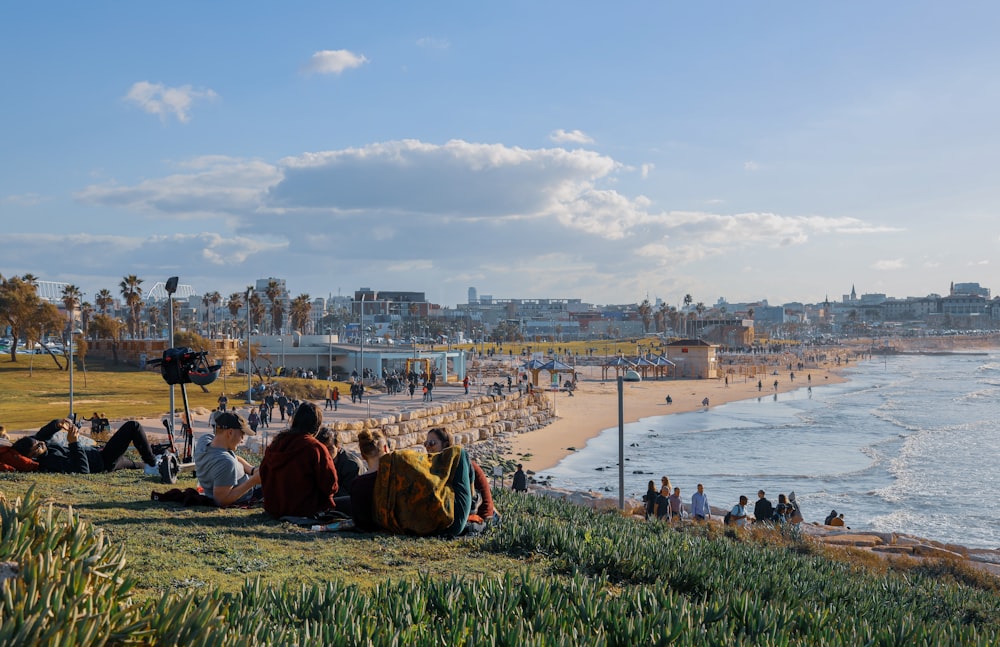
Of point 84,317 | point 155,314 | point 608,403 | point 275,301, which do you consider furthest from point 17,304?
point 155,314

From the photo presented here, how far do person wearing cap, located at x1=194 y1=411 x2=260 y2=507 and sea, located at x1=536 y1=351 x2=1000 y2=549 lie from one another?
16168 mm

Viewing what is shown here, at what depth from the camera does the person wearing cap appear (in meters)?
7.07

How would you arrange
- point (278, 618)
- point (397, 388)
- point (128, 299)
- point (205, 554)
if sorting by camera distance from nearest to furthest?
point (278, 618)
point (205, 554)
point (397, 388)
point (128, 299)

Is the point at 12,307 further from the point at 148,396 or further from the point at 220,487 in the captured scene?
the point at 220,487

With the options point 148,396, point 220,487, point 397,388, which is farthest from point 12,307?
point 220,487

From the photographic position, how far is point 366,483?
21.8 ft

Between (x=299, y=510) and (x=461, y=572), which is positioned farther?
(x=299, y=510)

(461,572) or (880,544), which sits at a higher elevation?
(461,572)

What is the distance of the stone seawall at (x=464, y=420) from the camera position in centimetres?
2758

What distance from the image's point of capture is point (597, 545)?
6.38 m

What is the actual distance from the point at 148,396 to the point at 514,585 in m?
32.0

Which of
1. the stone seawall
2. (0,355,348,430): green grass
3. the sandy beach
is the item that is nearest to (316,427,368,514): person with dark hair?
the stone seawall

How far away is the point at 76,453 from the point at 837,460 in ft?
88.6

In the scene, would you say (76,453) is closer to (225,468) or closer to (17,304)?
(225,468)
